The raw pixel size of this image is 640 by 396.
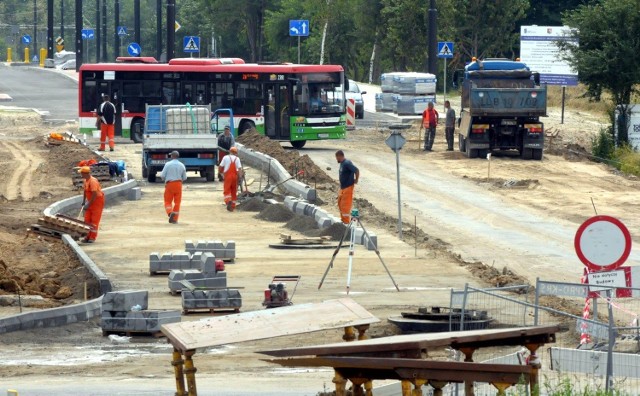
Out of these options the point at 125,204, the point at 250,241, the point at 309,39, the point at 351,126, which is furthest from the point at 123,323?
the point at 309,39

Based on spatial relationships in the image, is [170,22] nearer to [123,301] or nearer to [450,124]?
[450,124]

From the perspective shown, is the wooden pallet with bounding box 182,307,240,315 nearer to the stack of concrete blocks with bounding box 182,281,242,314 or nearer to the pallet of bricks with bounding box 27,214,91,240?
the stack of concrete blocks with bounding box 182,281,242,314

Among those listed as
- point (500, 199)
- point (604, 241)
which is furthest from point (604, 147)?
point (604, 241)

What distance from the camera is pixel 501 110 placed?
1566 inches

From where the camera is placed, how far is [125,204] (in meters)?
31.9

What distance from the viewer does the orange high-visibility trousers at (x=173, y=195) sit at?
27953 millimetres

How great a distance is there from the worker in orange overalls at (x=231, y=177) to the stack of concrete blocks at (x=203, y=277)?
1059 centimetres

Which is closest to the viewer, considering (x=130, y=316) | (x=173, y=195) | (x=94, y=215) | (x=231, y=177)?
(x=130, y=316)

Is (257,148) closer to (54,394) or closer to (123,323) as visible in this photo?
(123,323)

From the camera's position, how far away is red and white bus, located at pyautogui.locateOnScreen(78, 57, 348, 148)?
4309cm

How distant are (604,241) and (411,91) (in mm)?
42373

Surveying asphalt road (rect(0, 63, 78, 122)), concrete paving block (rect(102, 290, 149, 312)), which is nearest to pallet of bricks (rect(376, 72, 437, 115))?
asphalt road (rect(0, 63, 78, 122))

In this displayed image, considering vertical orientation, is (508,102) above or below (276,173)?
above

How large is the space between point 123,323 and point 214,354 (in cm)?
177
